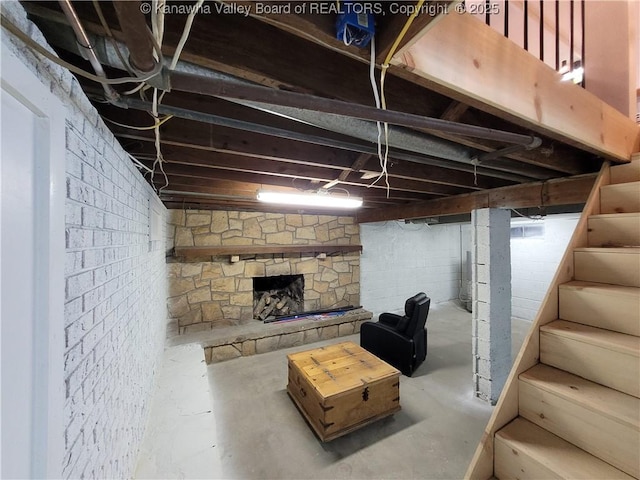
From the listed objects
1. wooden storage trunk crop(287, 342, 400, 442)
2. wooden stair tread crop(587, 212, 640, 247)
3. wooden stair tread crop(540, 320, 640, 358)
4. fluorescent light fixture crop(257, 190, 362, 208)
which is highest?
fluorescent light fixture crop(257, 190, 362, 208)

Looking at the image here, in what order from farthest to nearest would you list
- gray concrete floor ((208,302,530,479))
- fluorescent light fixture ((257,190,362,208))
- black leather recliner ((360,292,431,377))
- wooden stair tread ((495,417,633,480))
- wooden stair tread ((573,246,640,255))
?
black leather recliner ((360,292,431,377)), fluorescent light fixture ((257,190,362,208)), gray concrete floor ((208,302,530,479)), wooden stair tread ((573,246,640,255)), wooden stair tread ((495,417,633,480))

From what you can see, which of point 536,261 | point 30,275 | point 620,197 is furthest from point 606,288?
point 536,261

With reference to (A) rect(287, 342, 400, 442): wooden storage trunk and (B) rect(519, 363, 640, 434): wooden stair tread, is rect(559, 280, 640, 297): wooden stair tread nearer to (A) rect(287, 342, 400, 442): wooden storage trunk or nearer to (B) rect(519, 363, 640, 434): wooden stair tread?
(B) rect(519, 363, 640, 434): wooden stair tread

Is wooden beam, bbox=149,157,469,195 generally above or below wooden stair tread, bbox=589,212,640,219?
above

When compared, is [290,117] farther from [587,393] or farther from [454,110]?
[587,393]

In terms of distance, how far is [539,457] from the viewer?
3.14ft

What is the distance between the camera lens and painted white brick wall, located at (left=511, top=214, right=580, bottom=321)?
475 cm

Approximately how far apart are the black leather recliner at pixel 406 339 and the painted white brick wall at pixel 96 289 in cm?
261

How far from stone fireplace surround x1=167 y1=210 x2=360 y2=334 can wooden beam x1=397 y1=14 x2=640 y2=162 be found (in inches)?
141

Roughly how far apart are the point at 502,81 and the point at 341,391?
227cm

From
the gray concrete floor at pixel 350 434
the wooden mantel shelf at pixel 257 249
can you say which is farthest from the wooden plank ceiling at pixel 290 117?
the gray concrete floor at pixel 350 434

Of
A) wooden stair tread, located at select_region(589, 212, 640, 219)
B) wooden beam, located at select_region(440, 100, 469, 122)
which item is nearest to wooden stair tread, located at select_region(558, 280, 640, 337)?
wooden stair tread, located at select_region(589, 212, 640, 219)

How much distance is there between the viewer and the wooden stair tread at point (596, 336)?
3.34ft

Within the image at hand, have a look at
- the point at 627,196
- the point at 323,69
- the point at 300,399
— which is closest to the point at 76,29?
the point at 323,69
